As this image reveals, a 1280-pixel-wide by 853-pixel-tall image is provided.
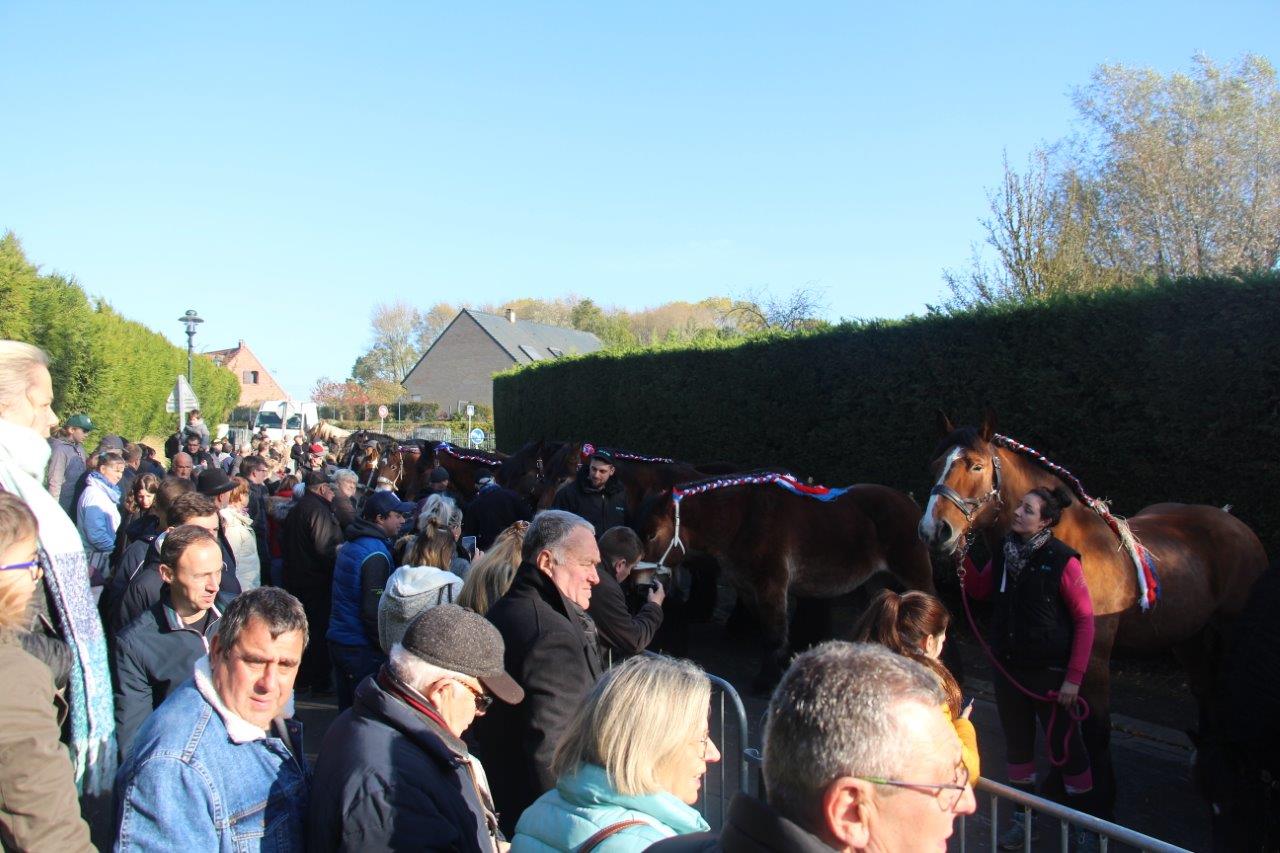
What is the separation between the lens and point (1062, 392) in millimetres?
8109

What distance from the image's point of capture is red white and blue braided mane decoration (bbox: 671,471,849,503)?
7715 mm

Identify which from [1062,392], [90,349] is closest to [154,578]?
[1062,392]

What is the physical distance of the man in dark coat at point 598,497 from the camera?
880cm

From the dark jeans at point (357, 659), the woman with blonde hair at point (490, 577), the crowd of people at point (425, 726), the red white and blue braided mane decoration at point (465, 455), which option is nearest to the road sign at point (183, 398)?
the red white and blue braided mane decoration at point (465, 455)

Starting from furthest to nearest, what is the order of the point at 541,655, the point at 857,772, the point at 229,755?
the point at 541,655, the point at 229,755, the point at 857,772

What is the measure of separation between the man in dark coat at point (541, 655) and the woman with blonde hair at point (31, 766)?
154 centimetres

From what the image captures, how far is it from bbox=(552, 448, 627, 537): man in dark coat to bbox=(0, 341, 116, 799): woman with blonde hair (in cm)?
601

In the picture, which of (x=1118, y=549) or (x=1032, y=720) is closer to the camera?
(x=1032, y=720)

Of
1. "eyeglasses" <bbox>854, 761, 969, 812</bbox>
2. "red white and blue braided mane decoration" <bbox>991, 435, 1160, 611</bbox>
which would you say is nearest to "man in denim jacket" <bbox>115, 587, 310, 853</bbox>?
"eyeglasses" <bbox>854, 761, 969, 812</bbox>

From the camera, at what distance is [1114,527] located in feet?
17.7

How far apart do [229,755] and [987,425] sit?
185 inches

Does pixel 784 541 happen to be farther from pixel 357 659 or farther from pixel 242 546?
pixel 242 546

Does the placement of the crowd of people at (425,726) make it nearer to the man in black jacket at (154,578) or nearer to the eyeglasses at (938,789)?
the eyeglasses at (938,789)

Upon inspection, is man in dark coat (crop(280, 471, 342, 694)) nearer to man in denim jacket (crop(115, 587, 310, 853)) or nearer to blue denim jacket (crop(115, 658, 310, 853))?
man in denim jacket (crop(115, 587, 310, 853))
